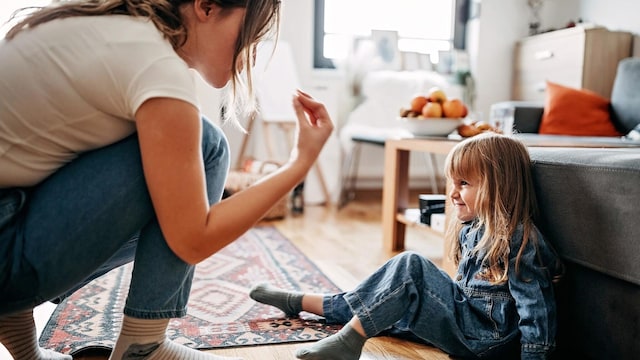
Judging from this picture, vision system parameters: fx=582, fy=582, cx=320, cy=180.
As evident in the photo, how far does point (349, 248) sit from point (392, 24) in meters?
2.19

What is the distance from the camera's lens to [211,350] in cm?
113

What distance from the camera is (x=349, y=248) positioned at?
2.14 metres

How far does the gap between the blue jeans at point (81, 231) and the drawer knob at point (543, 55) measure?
10.7ft

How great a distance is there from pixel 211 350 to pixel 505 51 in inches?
134

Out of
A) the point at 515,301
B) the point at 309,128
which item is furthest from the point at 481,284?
the point at 309,128

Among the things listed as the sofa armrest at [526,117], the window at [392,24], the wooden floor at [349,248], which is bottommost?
the wooden floor at [349,248]

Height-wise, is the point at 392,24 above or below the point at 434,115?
above

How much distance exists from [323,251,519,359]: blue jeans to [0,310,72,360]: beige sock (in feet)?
1.82

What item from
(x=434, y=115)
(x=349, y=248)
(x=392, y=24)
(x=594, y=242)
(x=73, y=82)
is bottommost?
(x=349, y=248)

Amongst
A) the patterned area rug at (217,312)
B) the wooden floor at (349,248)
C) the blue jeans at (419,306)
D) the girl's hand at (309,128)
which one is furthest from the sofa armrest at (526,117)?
the girl's hand at (309,128)

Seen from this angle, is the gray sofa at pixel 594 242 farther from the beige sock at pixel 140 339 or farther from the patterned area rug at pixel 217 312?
the beige sock at pixel 140 339

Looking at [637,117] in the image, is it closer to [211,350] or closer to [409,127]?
[409,127]

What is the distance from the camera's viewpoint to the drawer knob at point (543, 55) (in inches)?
139

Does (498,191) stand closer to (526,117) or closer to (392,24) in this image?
(526,117)
